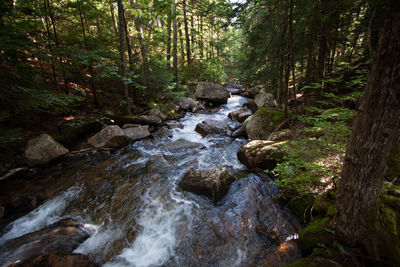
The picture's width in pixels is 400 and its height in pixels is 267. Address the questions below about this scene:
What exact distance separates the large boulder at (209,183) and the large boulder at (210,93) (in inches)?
425

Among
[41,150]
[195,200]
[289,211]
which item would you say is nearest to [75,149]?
[41,150]

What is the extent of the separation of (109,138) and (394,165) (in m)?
8.88

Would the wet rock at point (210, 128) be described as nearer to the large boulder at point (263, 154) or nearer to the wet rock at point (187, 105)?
the large boulder at point (263, 154)

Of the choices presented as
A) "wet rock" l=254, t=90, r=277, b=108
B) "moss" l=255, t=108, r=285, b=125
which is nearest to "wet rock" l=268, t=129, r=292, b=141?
"moss" l=255, t=108, r=285, b=125

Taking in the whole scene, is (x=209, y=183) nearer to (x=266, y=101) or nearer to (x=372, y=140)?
(x=372, y=140)

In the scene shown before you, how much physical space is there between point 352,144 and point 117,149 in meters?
7.87

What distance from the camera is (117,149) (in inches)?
295

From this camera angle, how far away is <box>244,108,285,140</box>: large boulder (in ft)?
23.8

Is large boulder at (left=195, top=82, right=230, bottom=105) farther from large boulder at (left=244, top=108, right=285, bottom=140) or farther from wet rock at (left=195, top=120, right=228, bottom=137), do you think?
large boulder at (left=244, top=108, right=285, bottom=140)

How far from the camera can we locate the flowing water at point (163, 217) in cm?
320

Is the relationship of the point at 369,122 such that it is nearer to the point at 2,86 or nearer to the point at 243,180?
the point at 243,180

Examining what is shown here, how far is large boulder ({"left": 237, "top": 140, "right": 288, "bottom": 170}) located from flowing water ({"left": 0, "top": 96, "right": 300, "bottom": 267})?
0.34 meters

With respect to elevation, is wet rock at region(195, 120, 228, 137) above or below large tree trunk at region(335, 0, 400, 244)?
below

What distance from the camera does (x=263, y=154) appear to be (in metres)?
5.15
